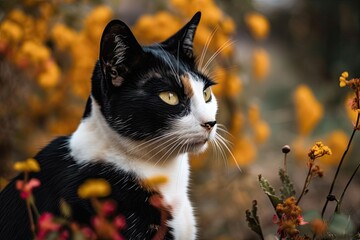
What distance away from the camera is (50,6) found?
2566mm

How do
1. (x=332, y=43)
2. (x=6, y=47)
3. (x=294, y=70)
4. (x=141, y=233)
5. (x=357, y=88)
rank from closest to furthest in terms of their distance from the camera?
(x=357, y=88), (x=141, y=233), (x=6, y=47), (x=332, y=43), (x=294, y=70)

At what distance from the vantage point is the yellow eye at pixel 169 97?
151cm

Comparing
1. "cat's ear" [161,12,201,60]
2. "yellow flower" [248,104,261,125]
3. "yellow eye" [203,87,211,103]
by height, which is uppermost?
"yellow flower" [248,104,261,125]

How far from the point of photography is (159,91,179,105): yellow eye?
4.95ft

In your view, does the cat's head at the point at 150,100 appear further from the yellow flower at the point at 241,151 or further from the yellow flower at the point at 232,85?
the yellow flower at the point at 241,151

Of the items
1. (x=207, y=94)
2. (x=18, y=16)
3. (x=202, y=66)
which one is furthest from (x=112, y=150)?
(x=18, y=16)

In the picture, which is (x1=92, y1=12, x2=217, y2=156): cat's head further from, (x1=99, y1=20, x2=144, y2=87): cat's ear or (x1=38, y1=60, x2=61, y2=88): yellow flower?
(x1=38, y1=60, x2=61, y2=88): yellow flower

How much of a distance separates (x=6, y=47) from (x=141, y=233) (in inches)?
49.0

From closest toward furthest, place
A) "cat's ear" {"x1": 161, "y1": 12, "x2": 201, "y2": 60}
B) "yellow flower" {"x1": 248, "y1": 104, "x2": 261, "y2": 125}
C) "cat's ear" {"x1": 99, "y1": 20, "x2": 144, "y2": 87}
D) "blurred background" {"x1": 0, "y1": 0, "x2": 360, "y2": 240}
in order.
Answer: "cat's ear" {"x1": 99, "y1": 20, "x2": 144, "y2": 87} < "cat's ear" {"x1": 161, "y1": 12, "x2": 201, "y2": 60} < "blurred background" {"x1": 0, "y1": 0, "x2": 360, "y2": 240} < "yellow flower" {"x1": 248, "y1": 104, "x2": 261, "y2": 125}

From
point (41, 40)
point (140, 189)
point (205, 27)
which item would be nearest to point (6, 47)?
point (41, 40)

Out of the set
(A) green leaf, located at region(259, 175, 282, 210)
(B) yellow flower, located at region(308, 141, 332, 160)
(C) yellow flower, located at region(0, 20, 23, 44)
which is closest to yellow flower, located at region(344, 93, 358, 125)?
(B) yellow flower, located at region(308, 141, 332, 160)

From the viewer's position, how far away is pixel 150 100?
4.93 feet

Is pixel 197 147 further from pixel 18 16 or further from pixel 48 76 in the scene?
pixel 18 16

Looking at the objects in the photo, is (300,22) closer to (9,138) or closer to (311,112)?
(311,112)
